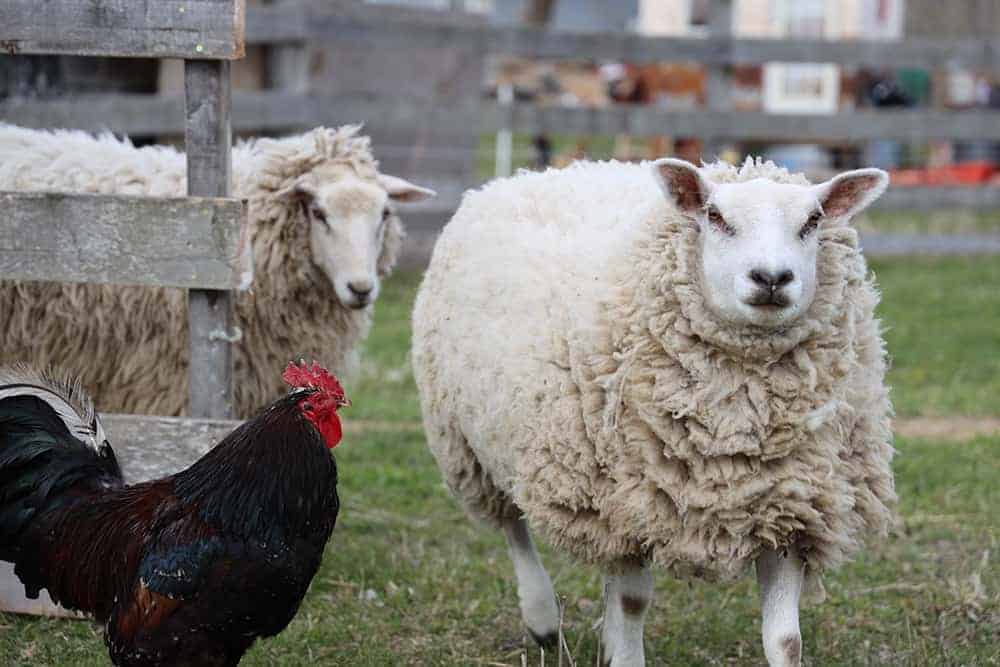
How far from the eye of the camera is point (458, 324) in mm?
4648

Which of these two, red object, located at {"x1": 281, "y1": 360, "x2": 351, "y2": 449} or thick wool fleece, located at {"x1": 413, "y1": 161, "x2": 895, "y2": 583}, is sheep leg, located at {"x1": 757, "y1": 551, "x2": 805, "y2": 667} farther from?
red object, located at {"x1": 281, "y1": 360, "x2": 351, "y2": 449}

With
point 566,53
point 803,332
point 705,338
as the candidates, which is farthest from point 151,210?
point 566,53

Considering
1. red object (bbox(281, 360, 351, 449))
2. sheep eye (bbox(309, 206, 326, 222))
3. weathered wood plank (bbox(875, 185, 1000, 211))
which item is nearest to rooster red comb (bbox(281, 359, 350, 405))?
red object (bbox(281, 360, 351, 449))

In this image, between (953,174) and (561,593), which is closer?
(561,593)

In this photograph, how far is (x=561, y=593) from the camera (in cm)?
528

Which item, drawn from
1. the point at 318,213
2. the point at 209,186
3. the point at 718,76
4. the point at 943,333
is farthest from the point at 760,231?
the point at 718,76

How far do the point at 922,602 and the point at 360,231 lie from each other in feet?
8.80

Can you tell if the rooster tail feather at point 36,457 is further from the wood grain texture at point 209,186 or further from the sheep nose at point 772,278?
the sheep nose at point 772,278

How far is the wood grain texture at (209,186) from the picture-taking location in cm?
426

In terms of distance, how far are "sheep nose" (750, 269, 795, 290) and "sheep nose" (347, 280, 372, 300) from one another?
2.29 metres

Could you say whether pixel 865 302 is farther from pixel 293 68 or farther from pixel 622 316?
pixel 293 68

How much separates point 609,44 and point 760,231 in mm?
8880

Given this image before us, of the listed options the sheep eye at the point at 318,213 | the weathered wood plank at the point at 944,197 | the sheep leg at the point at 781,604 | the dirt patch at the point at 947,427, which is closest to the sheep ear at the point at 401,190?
the sheep eye at the point at 318,213

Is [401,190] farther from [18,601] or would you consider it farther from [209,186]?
[18,601]
